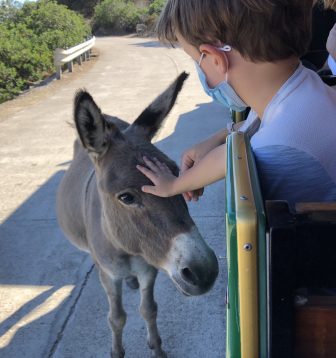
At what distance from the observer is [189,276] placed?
244cm

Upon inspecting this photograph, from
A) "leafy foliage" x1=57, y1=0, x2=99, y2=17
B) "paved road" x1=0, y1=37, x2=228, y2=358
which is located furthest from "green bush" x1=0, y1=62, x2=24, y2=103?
"leafy foliage" x1=57, y1=0, x2=99, y2=17

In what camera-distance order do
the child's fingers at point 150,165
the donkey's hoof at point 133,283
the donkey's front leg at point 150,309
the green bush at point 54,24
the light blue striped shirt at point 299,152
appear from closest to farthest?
the light blue striped shirt at point 299,152 → the child's fingers at point 150,165 → the donkey's front leg at point 150,309 → the donkey's hoof at point 133,283 → the green bush at point 54,24

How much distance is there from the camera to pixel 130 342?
3.79 metres

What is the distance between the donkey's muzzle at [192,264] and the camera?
2.42m

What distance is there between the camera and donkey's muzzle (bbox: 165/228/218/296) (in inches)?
95.1

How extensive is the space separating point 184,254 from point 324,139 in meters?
1.13

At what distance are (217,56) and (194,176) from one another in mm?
484

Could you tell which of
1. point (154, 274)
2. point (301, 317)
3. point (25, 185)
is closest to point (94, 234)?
point (154, 274)

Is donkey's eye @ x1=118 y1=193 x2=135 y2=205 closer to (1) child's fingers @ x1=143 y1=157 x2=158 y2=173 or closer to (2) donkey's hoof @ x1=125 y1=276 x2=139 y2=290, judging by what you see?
(1) child's fingers @ x1=143 y1=157 x2=158 y2=173

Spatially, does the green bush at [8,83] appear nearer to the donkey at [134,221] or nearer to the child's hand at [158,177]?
the donkey at [134,221]

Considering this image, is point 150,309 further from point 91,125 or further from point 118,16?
point 118,16

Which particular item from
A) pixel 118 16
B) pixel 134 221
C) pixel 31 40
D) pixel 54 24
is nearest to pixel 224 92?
pixel 134 221

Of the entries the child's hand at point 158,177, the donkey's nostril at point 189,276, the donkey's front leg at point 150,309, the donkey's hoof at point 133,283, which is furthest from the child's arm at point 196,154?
the donkey's hoof at point 133,283

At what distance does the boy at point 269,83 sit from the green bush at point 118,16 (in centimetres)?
4420
